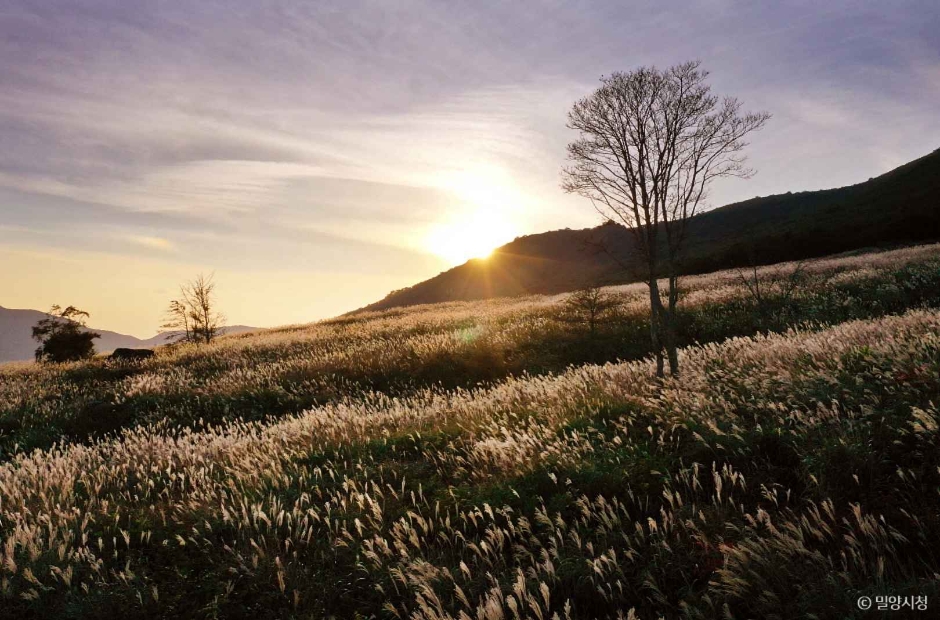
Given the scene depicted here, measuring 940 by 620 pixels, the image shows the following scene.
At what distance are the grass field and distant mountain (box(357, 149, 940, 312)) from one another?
2756cm

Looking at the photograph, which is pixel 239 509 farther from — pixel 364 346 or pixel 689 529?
pixel 364 346

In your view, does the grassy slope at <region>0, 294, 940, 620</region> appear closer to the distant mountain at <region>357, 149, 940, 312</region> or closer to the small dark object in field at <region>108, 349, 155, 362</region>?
the small dark object in field at <region>108, 349, 155, 362</region>

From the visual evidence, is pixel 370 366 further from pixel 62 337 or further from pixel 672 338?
pixel 62 337

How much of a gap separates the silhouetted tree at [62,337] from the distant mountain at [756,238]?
1481 inches

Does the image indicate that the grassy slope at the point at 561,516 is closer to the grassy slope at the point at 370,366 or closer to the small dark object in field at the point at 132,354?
the grassy slope at the point at 370,366

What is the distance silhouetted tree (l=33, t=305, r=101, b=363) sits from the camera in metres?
35.1

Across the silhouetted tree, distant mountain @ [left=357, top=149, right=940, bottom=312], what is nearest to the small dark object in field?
the silhouetted tree

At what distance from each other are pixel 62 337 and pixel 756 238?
7130cm

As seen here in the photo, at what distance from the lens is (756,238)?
60594 millimetres

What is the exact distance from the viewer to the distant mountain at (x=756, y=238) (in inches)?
1877

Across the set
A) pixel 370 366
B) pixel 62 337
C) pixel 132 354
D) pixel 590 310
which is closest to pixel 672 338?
pixel 370 366

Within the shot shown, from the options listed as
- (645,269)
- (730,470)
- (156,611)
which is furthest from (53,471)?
(645,269)

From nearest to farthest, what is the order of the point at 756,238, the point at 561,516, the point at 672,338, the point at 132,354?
1. the point at 561,516
2. the point at 672,338
3. the point at 132,354
4. the point at 756,238

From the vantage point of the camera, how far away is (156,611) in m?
3.38
